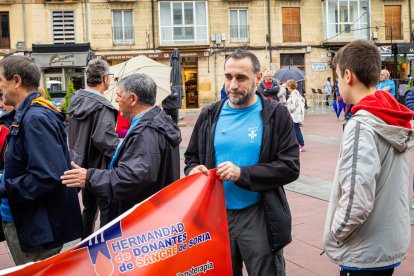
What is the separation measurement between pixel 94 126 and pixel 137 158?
5.61 ft

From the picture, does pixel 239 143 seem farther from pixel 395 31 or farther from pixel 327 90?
pixel 395 31

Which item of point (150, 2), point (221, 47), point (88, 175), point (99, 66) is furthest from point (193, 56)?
point (88, 175)

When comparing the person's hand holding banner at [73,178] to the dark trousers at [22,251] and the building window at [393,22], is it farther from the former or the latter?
the building window at [393,22]

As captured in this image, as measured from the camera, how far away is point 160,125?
3070 millimetres

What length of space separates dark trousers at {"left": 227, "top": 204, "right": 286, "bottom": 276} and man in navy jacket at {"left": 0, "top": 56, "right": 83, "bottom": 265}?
3.07 feet

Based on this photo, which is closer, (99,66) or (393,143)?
(393,143)

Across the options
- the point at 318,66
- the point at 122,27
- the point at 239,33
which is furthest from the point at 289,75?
the point at 122,27

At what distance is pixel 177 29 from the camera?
106 ft

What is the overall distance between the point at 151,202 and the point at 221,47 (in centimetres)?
3031

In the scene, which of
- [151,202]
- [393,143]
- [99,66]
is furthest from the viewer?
[99,66]

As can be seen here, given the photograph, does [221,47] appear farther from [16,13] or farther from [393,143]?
[393,143]

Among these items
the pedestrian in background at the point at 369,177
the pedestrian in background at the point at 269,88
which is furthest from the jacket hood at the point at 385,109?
the pedestrian in background at the point at 269,88

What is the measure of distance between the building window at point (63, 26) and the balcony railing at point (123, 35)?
2.44 meters

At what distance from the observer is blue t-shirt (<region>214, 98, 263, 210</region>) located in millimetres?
3016
